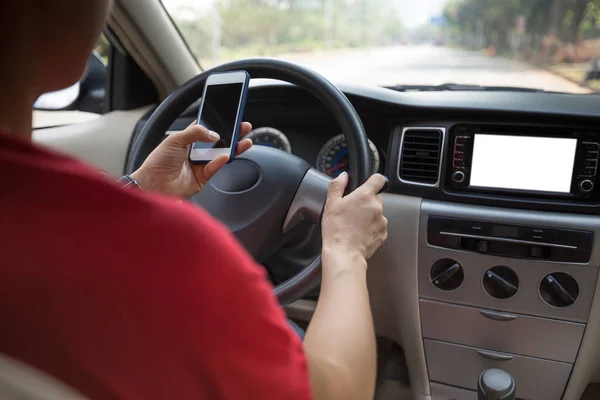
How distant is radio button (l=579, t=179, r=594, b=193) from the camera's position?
1.56 meters

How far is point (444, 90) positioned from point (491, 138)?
12.7 inches

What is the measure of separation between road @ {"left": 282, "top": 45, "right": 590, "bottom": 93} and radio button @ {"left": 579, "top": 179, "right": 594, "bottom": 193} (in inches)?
14.4

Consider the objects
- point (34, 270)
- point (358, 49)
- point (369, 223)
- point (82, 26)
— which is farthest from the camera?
point (358, 49)

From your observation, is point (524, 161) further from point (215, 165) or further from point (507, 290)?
point (215, 165)

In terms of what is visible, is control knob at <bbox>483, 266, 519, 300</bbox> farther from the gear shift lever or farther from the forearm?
the forearm

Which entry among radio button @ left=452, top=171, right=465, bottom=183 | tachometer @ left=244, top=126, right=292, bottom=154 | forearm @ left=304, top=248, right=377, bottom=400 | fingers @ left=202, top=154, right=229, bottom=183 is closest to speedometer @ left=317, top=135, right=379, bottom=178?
tachometer @ left=244, top=126, right=292, bottom=154

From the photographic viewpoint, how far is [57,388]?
21.0 inches

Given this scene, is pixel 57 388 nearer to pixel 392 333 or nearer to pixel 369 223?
pixel 369 223

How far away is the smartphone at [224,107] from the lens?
1336 mm

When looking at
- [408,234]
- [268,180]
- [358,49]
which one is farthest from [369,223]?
[358,49]

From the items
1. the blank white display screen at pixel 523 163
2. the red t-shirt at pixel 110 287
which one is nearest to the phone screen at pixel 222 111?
the blank white display screen at pixel 523 163

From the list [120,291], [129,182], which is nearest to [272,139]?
[129,182]

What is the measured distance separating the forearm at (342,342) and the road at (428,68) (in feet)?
3.25

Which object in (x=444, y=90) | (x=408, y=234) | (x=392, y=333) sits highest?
(x=444, y=90)
